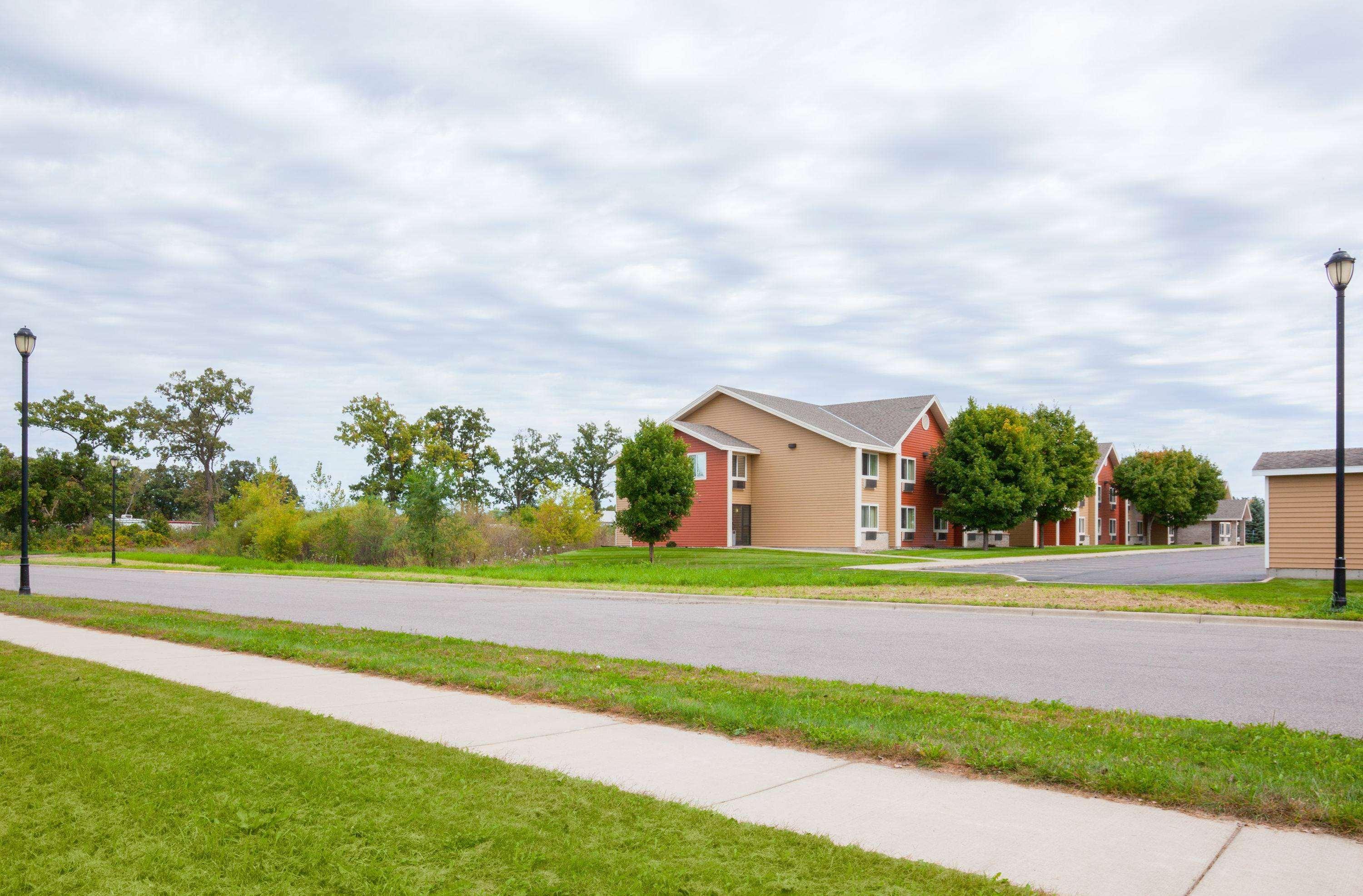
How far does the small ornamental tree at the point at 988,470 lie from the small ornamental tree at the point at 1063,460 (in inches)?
159

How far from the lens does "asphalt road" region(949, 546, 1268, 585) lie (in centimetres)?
2512

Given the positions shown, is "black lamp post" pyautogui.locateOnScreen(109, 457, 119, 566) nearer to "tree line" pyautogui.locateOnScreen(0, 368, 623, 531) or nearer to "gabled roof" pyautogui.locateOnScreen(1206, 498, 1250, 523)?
"tree line" pyautogui.locateOnScreen(0, 368, 623, 531)

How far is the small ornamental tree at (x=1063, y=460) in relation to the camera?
53.5 metres

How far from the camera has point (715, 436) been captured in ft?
145

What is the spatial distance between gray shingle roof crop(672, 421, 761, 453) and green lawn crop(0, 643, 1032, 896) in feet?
121

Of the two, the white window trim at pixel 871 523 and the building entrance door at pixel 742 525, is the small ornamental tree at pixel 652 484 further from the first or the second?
the white window trim at pixel 871 523

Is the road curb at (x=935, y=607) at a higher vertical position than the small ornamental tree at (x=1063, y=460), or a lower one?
lower

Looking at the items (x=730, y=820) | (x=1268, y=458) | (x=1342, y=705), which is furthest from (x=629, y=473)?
(x=730, y=820)

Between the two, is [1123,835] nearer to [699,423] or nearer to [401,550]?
[401,550]

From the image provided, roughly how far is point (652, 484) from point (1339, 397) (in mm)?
22161

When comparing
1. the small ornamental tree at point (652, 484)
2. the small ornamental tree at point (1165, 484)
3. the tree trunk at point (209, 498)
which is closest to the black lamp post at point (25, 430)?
the small ornamental tree at point (652, 484)

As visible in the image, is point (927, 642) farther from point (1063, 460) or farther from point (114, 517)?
point (1063, 460)

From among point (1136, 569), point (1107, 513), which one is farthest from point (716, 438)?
point (1107, 513)

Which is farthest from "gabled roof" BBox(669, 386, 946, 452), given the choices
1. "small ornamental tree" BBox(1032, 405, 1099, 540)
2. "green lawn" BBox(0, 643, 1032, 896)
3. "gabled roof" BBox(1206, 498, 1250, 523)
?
"gabled roof" BBox(1206, 498, 1250, 523)
